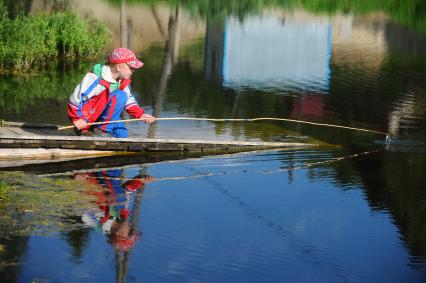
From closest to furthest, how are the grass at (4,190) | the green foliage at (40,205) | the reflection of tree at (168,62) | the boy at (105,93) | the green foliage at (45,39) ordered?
the green foliage at (40,205)
the grass at (4,190)
the boy at (105,93)
the reflection of tree at (168,62)
the green foliage at (45,39)

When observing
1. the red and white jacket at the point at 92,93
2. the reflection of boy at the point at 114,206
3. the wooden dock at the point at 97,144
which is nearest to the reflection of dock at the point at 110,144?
the wooden dock at the point at 97,144

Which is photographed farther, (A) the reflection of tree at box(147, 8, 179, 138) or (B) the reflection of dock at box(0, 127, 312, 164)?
(A) the reflection of tree at box(147, 8, 179, 138)

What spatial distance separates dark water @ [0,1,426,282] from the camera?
28.4 ft

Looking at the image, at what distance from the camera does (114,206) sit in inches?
408

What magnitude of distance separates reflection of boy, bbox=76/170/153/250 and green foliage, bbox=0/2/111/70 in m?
8.60

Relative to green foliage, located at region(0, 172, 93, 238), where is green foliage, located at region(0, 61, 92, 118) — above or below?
above

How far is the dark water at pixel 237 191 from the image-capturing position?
28.4 feet

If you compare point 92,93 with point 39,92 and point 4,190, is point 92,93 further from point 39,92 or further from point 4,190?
point 39,92

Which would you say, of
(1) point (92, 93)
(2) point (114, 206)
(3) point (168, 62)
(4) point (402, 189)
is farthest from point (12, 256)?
(3) point (168, 62)

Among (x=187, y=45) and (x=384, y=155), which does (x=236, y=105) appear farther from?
(x=187, y=45)

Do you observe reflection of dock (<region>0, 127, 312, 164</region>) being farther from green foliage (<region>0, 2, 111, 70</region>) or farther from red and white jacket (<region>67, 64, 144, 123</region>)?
green foliage (<region>0, 2, 111, 70</region>)

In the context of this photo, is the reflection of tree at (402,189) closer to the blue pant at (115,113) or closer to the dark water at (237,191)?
the dark water at (237,191)

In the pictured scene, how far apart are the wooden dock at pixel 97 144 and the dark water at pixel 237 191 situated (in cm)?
20

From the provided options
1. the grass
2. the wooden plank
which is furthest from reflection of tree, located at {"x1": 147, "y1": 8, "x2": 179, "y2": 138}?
the grass
